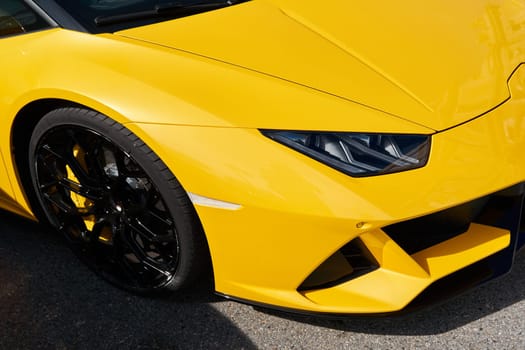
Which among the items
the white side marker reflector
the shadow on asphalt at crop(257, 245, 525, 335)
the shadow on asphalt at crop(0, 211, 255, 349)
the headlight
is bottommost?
the shadow on asphalt at crop(0, 211, 255, 349)

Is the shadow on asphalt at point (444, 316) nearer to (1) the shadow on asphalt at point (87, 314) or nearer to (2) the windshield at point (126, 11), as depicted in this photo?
(1) the shadow on asphalt at point (87, 314)

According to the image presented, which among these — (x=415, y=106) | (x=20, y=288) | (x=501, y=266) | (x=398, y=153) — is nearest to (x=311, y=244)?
(x=398, y=153)

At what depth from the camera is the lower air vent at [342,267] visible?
6.25ft

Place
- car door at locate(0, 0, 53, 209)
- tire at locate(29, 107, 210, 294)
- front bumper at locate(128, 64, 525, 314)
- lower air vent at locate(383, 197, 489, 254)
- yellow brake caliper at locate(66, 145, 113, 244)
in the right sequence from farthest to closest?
yellow brake caliper at locate(66, 145, 113, 244) < car door at locate(0, 0, 53, 209) < tire at locate(29, 107, 210, 294) < lower air vent at locate(383, 197, 489, 254) < front bumper at locate(128, 64, 525, 314)

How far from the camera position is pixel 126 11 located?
2.34 m

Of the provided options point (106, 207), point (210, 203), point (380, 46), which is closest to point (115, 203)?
point (106, 207)

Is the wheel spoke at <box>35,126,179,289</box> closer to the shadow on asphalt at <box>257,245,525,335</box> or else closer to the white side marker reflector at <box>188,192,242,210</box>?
the white side marker reflector at <box>188,192,242,210</box>

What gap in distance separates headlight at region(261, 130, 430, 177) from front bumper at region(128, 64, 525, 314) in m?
0.03

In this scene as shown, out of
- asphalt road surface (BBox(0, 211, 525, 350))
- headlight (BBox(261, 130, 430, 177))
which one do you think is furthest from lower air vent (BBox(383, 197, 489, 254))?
asphalt road surface (BBox(0, 211, 525, 350))

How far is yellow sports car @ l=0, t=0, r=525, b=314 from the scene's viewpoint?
183cm

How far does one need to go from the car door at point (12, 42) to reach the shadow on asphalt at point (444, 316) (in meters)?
1.19

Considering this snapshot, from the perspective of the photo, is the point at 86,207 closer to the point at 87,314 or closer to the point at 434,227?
the point at 87,314

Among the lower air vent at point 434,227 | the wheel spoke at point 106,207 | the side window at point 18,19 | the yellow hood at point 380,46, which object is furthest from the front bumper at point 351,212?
the side window at point 18,19

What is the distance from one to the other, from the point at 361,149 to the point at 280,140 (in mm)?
246
